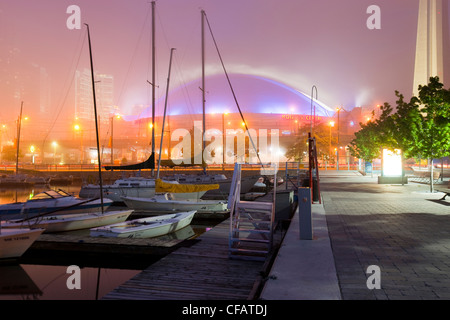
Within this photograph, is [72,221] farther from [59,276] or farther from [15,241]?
[59,276]

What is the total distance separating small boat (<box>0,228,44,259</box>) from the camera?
42.9 feet

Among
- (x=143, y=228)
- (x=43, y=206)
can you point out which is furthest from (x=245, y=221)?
(x=43, y=206)

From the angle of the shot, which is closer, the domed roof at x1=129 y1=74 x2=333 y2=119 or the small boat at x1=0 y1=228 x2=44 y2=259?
the small boat at x1=0 y1=228 x2=44 y2=259

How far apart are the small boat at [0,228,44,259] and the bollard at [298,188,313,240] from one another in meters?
9.32

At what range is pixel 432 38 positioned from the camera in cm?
13362

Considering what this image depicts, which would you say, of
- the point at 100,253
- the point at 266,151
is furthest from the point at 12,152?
the point at 100,253

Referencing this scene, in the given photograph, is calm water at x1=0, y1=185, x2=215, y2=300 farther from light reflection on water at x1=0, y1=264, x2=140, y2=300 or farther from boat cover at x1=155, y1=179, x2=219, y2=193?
boat cover at x1=155, y1=179, x2=219, y2=193

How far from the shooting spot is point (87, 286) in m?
12.1

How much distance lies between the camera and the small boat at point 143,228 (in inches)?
610

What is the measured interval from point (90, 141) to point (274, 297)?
155 meters

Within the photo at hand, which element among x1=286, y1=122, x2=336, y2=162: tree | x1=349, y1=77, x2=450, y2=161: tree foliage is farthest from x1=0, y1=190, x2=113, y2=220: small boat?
x1=286, y1=122, x2=336, y2=162: tree

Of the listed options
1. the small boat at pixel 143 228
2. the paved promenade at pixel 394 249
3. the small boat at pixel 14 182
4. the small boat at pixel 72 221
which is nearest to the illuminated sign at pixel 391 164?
the paved promenade at pixel 394 249

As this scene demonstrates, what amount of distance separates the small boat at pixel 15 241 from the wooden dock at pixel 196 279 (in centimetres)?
575
